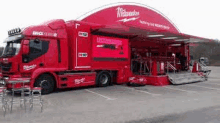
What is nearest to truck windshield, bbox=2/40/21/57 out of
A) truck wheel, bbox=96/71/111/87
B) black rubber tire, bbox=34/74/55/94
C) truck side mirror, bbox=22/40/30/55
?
truck side mirror, bbox=22/40/30/55

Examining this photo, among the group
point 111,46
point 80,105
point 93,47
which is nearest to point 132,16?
point 111,46

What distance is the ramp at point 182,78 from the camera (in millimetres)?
13024

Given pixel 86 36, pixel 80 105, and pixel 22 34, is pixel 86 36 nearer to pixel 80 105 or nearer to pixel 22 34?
pixel 22 34

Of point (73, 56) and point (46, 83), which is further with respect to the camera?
point (73, 56)

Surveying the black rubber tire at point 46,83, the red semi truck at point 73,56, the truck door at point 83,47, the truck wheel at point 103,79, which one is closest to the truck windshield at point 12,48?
the red semi truck at point 73,56

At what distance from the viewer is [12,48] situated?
9367 mm

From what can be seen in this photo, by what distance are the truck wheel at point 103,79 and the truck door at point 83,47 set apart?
1.02 m

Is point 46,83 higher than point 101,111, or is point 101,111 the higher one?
point 46,83

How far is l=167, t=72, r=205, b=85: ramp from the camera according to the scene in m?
13.0

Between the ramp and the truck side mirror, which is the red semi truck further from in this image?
the ramp

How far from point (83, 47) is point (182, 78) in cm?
700

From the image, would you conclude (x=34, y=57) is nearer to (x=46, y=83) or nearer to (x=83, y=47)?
(x=46, y=83)

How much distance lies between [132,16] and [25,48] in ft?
37.4

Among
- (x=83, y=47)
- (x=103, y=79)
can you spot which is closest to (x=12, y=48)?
(x=83, y=47)
